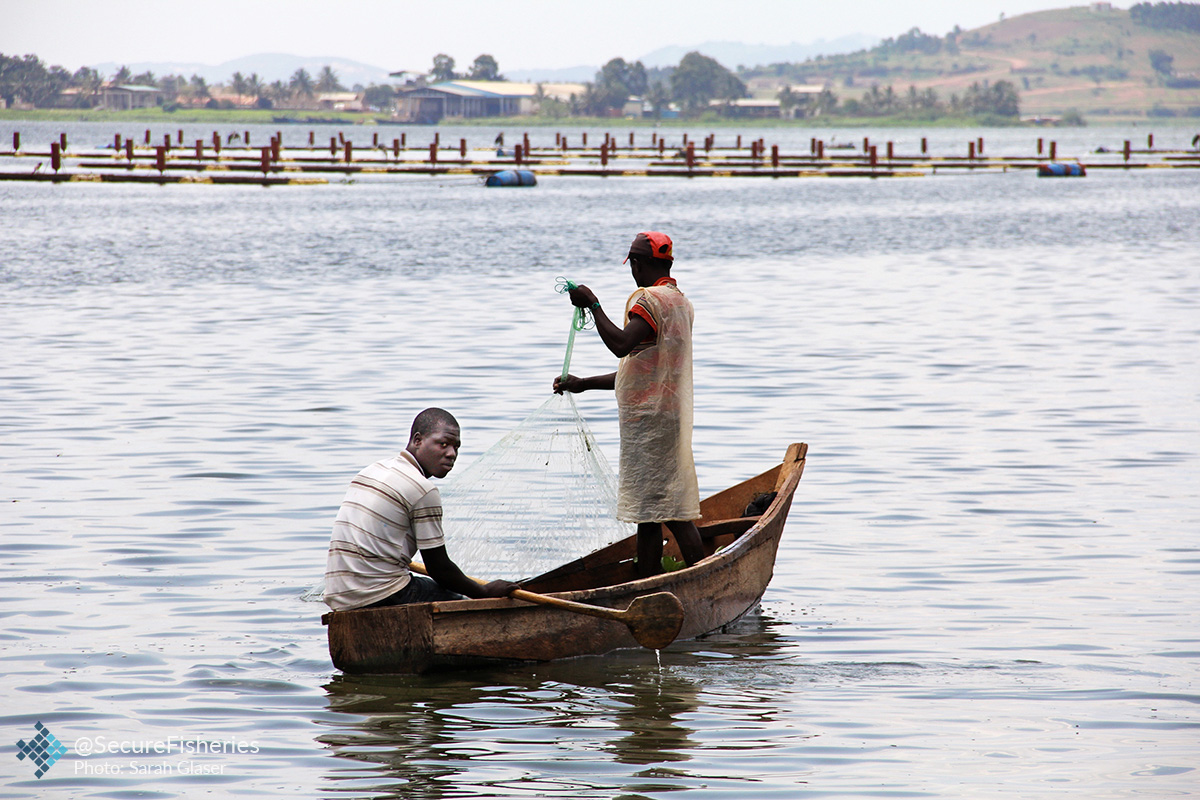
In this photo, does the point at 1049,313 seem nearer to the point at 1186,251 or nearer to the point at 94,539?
the point at 1186,251

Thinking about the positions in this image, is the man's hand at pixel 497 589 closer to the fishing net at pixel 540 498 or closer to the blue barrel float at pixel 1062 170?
the fishing net at pixel 540 498

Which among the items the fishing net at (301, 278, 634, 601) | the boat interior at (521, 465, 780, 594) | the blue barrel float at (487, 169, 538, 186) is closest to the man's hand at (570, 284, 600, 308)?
the fishing net at (301, 278, 634, 601)

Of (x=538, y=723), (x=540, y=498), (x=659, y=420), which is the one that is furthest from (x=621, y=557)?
(x=538, y=723)

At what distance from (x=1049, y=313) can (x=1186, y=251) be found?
41.6ft

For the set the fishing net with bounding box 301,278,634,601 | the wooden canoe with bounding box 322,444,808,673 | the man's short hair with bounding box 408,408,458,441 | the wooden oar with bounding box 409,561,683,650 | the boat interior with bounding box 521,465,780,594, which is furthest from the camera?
the boat interior with bounding box 521,465,780,594

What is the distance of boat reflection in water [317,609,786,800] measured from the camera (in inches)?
231

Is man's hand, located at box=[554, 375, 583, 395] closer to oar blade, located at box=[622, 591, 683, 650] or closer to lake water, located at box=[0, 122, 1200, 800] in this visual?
oar blade, located at box=[622, 591, 683, 650]

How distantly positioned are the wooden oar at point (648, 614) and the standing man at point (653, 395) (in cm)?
59

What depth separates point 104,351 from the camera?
17.8m

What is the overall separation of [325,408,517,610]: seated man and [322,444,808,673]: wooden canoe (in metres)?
0.11

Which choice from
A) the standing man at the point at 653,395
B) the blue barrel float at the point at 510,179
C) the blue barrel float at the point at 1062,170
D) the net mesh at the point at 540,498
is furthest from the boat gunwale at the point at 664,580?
the blue barrel float at the point at 1062,170

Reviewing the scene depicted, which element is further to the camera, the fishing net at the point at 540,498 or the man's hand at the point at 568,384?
the fishing net at the point at 540,498

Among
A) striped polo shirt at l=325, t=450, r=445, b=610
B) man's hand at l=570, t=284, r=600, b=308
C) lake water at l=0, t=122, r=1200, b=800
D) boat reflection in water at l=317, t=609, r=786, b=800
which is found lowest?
boat reflection in water at l=317, t=609, r=786, b=800

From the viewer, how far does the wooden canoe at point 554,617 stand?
6812 millimetres
